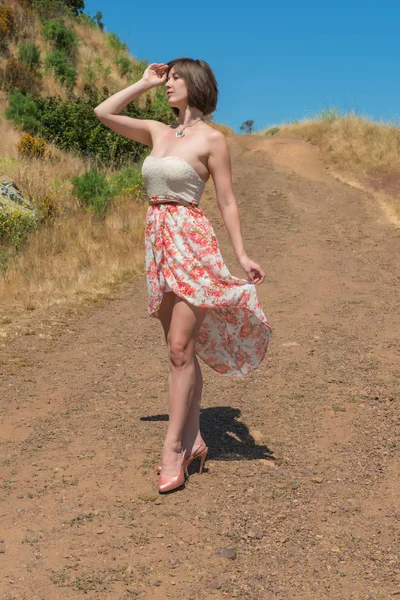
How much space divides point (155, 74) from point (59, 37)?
71.9ft

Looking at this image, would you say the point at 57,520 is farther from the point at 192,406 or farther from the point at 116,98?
the point at 116,98

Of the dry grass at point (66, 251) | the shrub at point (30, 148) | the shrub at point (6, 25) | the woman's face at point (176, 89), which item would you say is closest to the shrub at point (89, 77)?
the shrub at point (6, 25)

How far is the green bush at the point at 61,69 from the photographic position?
69.4 ft

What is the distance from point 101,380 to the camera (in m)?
5.44

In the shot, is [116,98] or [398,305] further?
[398,305]

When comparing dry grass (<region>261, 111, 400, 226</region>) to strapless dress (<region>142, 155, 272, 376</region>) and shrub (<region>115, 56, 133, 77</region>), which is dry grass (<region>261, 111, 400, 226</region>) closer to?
shrub (<region>115, 56, 133, 77</region>)

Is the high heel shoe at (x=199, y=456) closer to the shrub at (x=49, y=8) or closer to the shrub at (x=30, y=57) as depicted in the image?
the shrub at (x=30, y=57)

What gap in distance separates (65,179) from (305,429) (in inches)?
375

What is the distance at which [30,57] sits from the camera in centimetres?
2053

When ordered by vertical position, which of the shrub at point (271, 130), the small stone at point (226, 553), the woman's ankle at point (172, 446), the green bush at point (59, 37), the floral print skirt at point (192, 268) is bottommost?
the small stone at point (226, 553)

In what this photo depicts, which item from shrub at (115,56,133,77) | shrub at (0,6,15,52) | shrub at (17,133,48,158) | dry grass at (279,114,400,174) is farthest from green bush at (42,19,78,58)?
shrub at (17,133,48,158)

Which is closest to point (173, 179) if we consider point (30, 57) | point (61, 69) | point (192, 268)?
point (192, 268)

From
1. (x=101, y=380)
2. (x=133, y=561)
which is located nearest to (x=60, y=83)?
(x=101, y=380)

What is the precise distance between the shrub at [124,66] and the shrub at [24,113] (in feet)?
30.4
